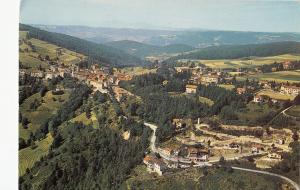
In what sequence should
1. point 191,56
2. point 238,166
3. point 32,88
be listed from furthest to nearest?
1. point 32,88
2. point 191,56
3. point 238,166

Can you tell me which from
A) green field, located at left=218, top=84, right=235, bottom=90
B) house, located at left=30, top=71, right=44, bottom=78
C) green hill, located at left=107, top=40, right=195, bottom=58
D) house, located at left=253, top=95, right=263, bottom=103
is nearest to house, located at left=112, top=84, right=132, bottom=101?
green hill, located at left=107, top=40, right=195, bottom=58

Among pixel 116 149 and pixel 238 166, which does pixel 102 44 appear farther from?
pixel 238 166

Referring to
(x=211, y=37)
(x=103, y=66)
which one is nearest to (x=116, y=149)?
(x=103, y=66)

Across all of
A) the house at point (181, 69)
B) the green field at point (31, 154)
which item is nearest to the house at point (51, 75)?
the green field at point (31, 154)

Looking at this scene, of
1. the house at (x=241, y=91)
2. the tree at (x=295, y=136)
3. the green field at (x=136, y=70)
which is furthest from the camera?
the green field at (x=136, y=70)

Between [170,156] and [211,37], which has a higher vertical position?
[211,37]

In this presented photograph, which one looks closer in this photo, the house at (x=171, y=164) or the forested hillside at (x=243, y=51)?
the forested hillside at (x=243, y=51)

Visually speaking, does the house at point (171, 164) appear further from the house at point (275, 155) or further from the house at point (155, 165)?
the house at point (275, 155)

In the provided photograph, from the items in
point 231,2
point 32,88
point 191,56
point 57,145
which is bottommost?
point 57,145
